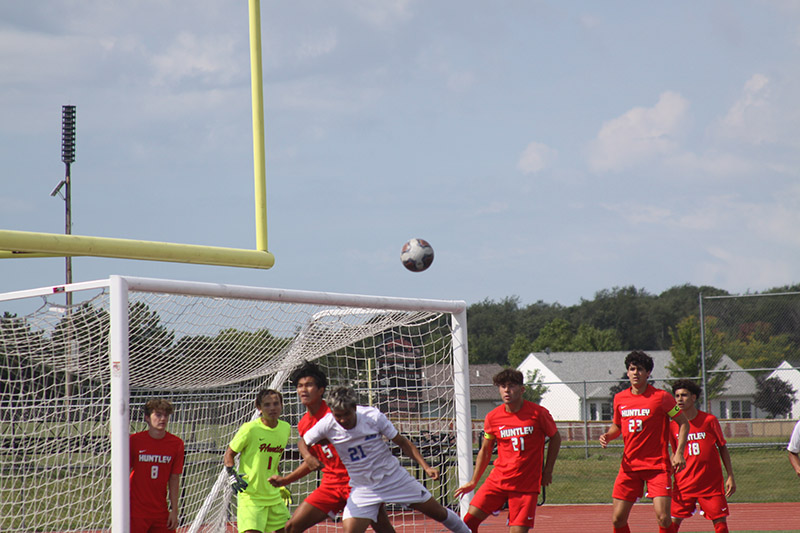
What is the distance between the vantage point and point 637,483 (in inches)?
300

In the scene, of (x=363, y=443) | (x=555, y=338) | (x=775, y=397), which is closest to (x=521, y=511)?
(x=363, y=443)

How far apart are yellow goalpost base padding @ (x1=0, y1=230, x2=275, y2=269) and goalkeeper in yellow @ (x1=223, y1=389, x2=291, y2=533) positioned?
1.11m

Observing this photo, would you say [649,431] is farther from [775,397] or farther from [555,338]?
[555,338]

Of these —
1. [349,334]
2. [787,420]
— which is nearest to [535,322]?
[787,420]

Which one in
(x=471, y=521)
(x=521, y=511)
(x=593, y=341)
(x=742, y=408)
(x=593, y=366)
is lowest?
(x=593, y=366)

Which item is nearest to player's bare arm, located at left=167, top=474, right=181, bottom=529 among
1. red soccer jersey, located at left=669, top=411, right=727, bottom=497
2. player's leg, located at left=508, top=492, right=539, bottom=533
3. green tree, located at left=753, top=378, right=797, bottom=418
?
player's leg, located at left=508, top=492, right=539, bottom=533

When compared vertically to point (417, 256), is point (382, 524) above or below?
below

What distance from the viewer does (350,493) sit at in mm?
6543

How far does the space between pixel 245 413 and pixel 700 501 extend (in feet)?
16.5

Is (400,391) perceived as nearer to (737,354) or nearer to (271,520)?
(271,520)

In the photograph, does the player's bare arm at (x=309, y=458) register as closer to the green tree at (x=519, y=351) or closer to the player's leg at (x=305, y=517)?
the player's leg at (x=305, y=517)

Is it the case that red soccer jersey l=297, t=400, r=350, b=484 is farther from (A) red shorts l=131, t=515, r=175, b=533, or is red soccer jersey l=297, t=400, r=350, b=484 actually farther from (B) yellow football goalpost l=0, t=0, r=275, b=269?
(B) yellow football goalpost l=0, t=0, r=275, b=269

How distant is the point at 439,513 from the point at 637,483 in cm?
200

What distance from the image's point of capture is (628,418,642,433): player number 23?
7648 millimetres
